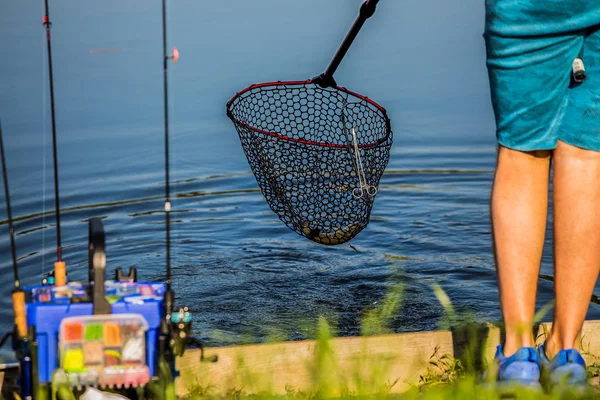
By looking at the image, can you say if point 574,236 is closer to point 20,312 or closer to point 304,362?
point 304,362

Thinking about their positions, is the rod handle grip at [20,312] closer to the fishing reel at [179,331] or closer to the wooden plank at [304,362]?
the fishing reel at [179,331]

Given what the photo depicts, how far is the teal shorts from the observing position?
8.16 feet

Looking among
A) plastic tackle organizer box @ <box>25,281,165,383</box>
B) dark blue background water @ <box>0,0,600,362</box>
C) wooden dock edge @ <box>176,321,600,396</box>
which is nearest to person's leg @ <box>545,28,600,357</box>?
wooden dock edge @ <box>176,321,600,396</box>

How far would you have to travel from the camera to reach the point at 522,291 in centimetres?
260

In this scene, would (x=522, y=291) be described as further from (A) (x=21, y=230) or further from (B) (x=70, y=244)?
(A) (x=21, y=230)

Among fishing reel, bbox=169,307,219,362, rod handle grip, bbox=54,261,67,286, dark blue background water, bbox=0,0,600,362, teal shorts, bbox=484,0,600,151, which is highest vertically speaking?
teal shorts, bbox=484,0,600,151

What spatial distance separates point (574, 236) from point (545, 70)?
0.44 metres

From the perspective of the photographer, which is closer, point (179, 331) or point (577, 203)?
point (179, 331)

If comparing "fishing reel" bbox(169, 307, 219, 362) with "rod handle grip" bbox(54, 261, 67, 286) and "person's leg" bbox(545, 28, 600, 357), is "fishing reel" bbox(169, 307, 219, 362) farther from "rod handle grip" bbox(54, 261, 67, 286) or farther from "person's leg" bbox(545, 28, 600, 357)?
"person's leg" bbox(545, 28, 600, 357)

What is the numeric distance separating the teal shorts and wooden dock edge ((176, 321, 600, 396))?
63 centimetres

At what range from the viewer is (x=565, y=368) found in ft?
8.05

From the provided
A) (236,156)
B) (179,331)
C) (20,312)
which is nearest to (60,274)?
(20,312)

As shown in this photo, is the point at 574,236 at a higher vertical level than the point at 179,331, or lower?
higher

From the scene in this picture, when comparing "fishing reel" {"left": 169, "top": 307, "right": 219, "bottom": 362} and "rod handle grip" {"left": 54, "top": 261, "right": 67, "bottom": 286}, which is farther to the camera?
"rod handle grip" {"left": 54, "top": 261, "right": 67, "bottom": 286}
